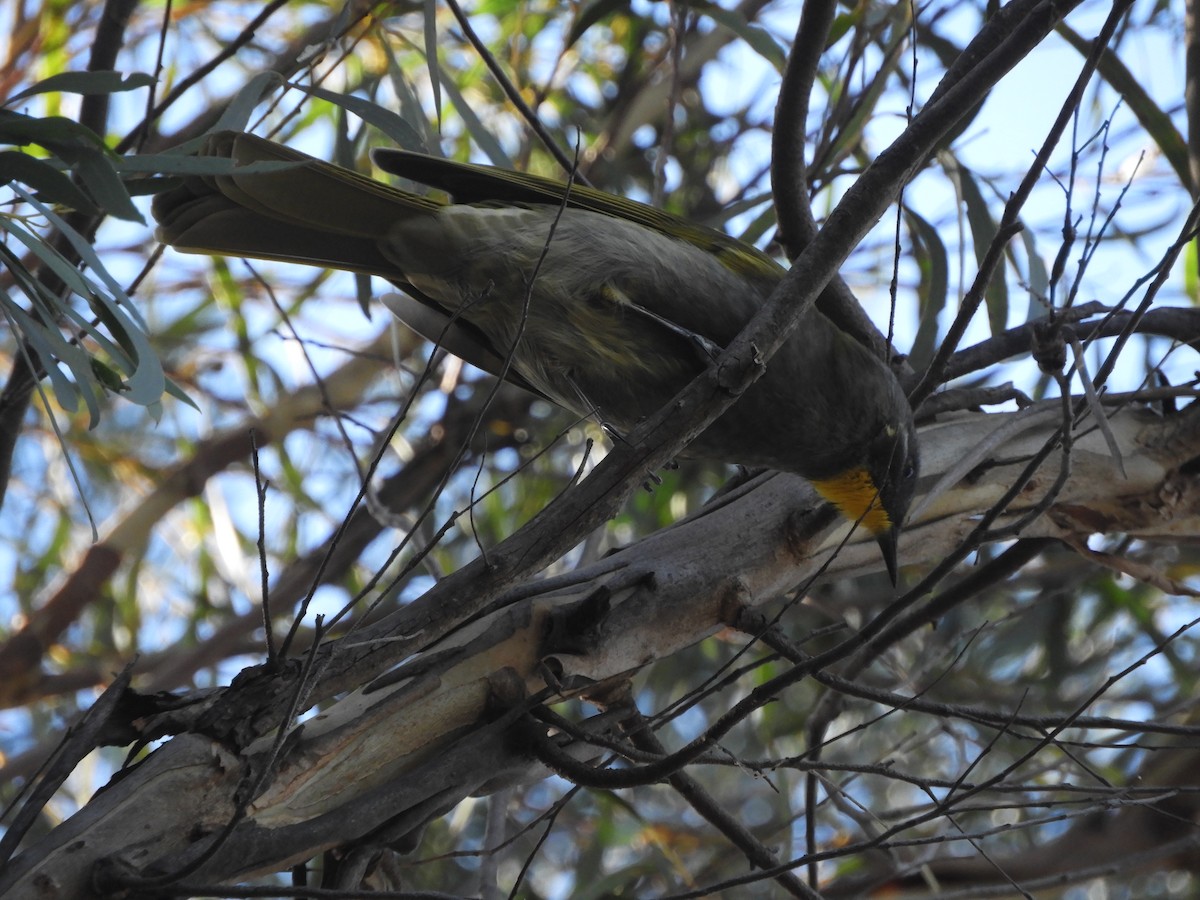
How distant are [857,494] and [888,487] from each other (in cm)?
11

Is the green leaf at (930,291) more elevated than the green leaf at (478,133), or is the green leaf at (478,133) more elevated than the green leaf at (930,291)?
the green leaf at (478,133)

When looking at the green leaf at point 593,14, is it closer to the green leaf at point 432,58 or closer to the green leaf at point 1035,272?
the green leaf at point 432,58

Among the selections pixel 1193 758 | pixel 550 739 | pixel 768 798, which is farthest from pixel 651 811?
pixel 550 739

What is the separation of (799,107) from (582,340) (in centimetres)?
65

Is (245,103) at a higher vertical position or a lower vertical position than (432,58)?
lower

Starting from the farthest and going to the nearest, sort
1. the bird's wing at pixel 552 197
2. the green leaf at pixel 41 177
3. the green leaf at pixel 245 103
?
the bird's wing at pixel 552 197 < the green leaf at pixel 245 103 < the green leaf at pixel 41 177

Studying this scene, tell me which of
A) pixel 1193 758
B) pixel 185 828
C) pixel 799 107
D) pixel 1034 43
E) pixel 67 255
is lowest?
pixel 185 828

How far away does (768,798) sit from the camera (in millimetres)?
4578

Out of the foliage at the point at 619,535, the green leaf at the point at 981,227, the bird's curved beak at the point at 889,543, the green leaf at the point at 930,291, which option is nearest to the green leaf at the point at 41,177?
the foliage at the point at 619,535

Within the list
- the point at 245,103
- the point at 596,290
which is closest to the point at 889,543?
the point at 596,290

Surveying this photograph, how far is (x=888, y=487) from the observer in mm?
2336

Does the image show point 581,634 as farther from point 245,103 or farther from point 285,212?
point 245,103

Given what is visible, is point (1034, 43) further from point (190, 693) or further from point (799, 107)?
point (190, 693)

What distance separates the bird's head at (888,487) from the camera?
2.38 m
